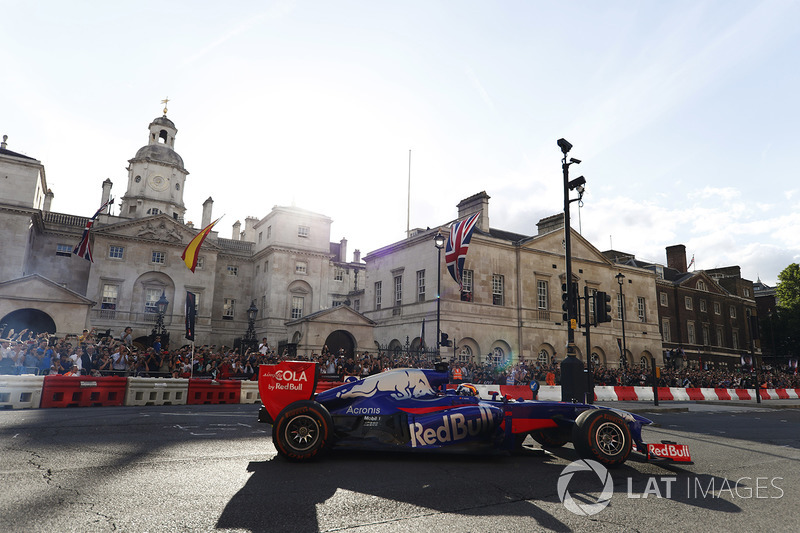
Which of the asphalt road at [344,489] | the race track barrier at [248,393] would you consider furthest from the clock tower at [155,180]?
the asphalt road at [344,489]

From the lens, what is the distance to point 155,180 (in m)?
49.6

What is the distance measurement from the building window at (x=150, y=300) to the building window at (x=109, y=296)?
2214 millimetres

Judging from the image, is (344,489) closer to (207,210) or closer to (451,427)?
(451,427)

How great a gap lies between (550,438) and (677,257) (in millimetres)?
58087

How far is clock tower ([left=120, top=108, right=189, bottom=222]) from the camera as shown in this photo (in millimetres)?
48438

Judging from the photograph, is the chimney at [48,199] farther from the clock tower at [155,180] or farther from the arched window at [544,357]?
the arched window at [544,357]

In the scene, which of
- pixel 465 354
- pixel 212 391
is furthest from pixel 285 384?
pixel 465 354

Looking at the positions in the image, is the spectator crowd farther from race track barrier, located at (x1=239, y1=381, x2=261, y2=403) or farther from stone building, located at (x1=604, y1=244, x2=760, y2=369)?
stone building, located at (x1=604, y1=244, x2=760, y2=369)

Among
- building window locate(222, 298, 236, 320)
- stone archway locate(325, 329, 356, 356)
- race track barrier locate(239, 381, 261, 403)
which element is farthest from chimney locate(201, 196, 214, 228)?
race track barrier locate(239, 381, 261, 403)

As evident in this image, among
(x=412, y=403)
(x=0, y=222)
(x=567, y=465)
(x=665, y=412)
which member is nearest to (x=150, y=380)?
(x=412, y=403)

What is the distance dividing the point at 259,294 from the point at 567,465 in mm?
43342

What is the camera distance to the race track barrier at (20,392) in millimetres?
13281

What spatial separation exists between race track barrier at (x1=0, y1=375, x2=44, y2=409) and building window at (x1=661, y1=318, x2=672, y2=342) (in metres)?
50.6

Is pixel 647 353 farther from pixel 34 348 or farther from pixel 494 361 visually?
pixel 34 348
